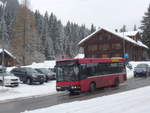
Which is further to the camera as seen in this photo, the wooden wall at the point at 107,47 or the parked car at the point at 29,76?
the wooden wall at the point at 107,47

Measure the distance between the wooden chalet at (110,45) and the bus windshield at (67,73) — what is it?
48.0m

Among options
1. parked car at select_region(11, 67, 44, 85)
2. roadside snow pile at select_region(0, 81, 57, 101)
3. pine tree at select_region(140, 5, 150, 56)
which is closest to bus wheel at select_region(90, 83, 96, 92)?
roadside snow pile at select_region(0, 81, 57, 101)

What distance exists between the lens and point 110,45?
73.9m

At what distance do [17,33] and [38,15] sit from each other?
61483 millimetres

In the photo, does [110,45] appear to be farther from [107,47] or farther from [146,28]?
[146,28]

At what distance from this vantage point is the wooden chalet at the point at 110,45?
71562 mm

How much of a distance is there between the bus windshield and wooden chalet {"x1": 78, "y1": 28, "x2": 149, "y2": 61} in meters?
48.0

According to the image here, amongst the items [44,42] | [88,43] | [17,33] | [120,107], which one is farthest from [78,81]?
[44,42]

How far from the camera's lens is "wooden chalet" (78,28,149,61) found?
71562 mm

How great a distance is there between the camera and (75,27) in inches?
5989

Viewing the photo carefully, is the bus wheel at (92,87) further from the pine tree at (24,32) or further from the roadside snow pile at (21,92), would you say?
the pine tree at (24,32)

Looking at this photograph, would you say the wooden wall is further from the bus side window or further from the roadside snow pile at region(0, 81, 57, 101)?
the bus side window

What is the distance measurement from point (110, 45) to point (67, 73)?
52.3m

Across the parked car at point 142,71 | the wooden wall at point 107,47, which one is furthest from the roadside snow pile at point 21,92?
the wooden wall at point 107,47
